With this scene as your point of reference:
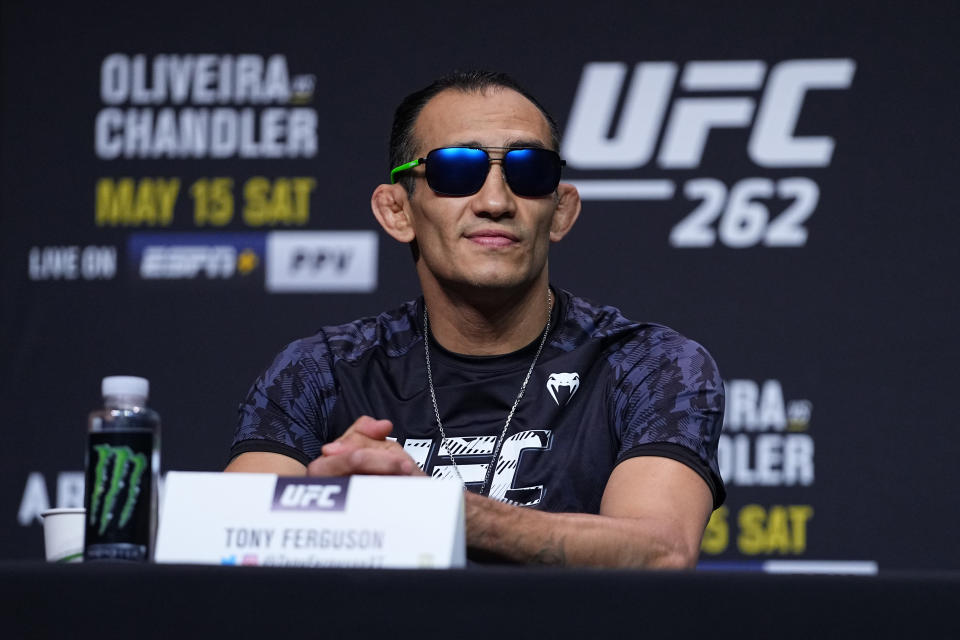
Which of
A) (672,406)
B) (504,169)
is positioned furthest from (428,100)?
(672,406)

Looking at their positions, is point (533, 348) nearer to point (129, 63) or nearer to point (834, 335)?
point (834, 335)

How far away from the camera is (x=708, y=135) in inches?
139

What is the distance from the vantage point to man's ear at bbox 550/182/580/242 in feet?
7.84

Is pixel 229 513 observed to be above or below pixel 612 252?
below

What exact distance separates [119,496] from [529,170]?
1.09 metres

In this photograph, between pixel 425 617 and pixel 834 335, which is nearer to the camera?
pixel 425 617

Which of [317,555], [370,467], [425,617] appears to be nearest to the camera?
[425,617]

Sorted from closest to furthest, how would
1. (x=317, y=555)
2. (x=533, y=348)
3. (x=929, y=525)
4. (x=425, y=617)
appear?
(x=425, y=617), (x=317, y=555), (x=533, y=348), (x=929, y=525)

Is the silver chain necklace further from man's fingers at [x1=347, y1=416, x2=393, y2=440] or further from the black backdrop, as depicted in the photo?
the black backdrop

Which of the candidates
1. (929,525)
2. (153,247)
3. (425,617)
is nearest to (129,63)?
(153,247)

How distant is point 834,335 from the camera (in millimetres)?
3387

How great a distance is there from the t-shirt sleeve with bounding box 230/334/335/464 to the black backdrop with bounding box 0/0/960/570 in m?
1.23

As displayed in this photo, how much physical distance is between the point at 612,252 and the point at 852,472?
0.87 meters

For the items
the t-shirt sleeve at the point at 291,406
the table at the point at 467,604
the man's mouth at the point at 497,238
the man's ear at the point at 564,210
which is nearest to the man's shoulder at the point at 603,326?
the man's ear at the point at 564,210
